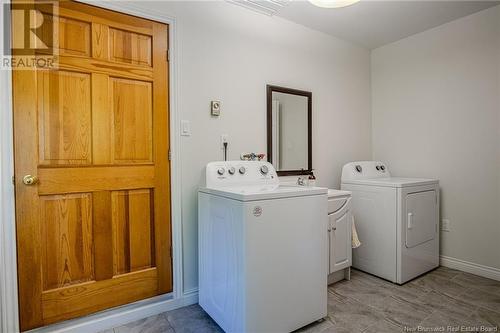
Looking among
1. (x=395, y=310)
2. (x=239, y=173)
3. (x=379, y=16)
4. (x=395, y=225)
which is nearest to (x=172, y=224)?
(x=239, y=173)

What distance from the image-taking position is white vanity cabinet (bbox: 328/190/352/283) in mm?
2307

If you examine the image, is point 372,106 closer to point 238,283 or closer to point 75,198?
point 238,283

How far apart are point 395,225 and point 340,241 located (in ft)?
1.63

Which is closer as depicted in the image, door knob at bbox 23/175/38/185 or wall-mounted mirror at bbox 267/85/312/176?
door knob at bbox 23/175/38/185

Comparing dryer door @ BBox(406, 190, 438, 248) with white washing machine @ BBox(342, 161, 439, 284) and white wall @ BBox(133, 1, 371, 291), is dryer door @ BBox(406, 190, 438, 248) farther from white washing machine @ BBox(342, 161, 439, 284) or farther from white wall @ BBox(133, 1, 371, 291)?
white wall @ BBox(133, 1, 371, 291)

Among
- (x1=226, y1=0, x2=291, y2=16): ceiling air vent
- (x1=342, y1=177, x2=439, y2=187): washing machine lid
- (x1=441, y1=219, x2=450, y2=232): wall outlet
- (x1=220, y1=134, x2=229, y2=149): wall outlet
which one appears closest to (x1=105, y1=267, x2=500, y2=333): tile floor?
(x1=441, y1=219, x2=450, y2=232): wall outlet

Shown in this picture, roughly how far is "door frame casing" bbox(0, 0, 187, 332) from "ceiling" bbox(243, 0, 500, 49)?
108cm

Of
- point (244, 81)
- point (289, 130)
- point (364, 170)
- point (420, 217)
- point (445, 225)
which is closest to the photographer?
point (244, 81)

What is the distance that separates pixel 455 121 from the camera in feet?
8.81

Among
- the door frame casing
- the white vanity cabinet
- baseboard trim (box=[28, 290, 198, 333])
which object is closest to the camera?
the door frame casing

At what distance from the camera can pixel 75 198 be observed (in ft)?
5.63

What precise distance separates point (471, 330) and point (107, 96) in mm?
2738

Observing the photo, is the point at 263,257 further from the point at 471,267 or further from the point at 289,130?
the point at 471,267

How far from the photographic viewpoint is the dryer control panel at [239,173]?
202 cm
